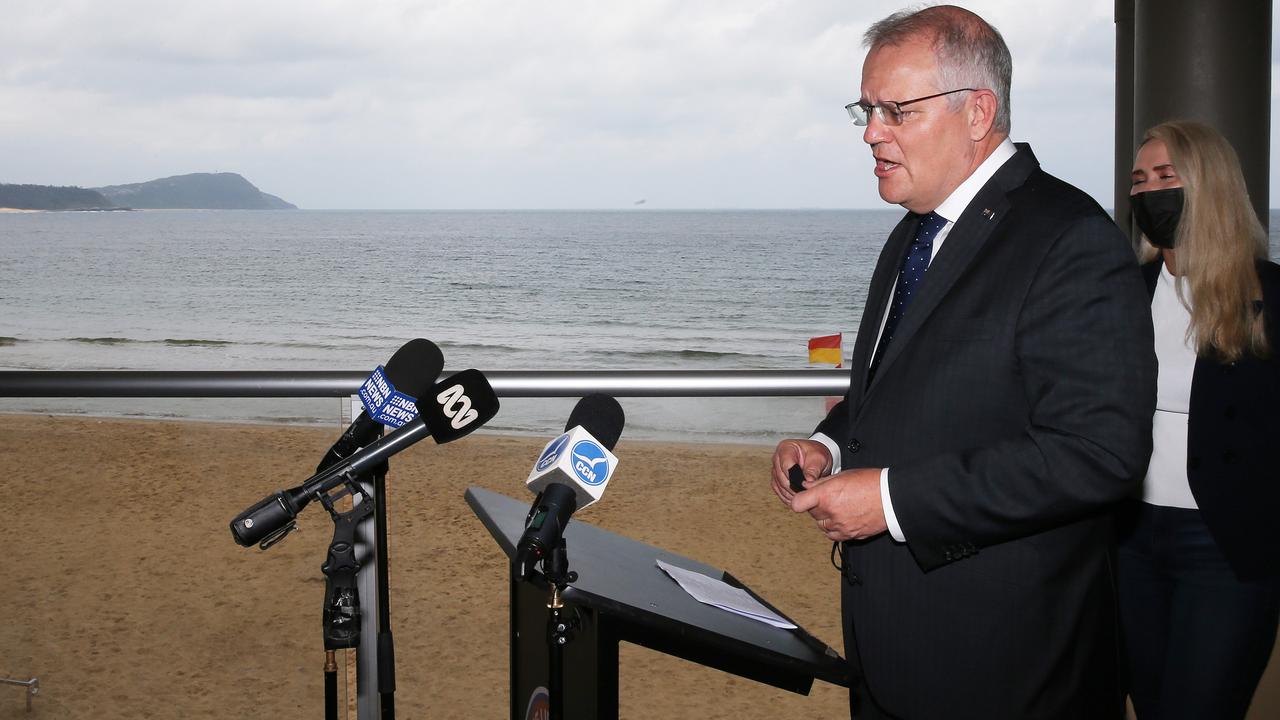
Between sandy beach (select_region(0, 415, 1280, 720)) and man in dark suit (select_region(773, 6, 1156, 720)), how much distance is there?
2.50 ft

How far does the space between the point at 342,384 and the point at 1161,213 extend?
5.51ft

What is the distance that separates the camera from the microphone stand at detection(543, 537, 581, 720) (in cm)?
109

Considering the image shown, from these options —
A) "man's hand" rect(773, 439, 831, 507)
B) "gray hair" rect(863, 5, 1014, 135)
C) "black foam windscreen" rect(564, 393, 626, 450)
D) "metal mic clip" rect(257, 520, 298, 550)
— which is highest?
"gray hair" rect(863, 5, 1014, 135)

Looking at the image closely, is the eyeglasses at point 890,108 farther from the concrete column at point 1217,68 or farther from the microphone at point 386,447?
the concrete column at point 1217,68

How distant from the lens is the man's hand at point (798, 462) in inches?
61.0

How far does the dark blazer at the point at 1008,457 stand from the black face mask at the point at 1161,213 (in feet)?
2.75

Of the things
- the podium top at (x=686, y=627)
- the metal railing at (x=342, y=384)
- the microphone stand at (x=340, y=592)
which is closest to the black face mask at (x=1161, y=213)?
the metal railing at (x=342, y=384)

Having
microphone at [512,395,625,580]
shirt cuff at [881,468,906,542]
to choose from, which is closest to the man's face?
shirt cuff at [881,468,906,542]

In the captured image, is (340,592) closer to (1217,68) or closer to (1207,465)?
(1207,465)

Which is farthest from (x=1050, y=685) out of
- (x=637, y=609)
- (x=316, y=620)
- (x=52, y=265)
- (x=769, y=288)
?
(x=52, y=265)

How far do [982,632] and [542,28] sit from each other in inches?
2008

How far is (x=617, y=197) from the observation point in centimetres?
4841

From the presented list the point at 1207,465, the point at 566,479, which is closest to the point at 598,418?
the point at 566,479

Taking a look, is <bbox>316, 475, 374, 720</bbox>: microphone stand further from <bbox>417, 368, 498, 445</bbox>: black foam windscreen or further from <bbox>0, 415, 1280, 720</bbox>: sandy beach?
<bbox>0, 415, 1280, 720</bbox>: sandy beach
